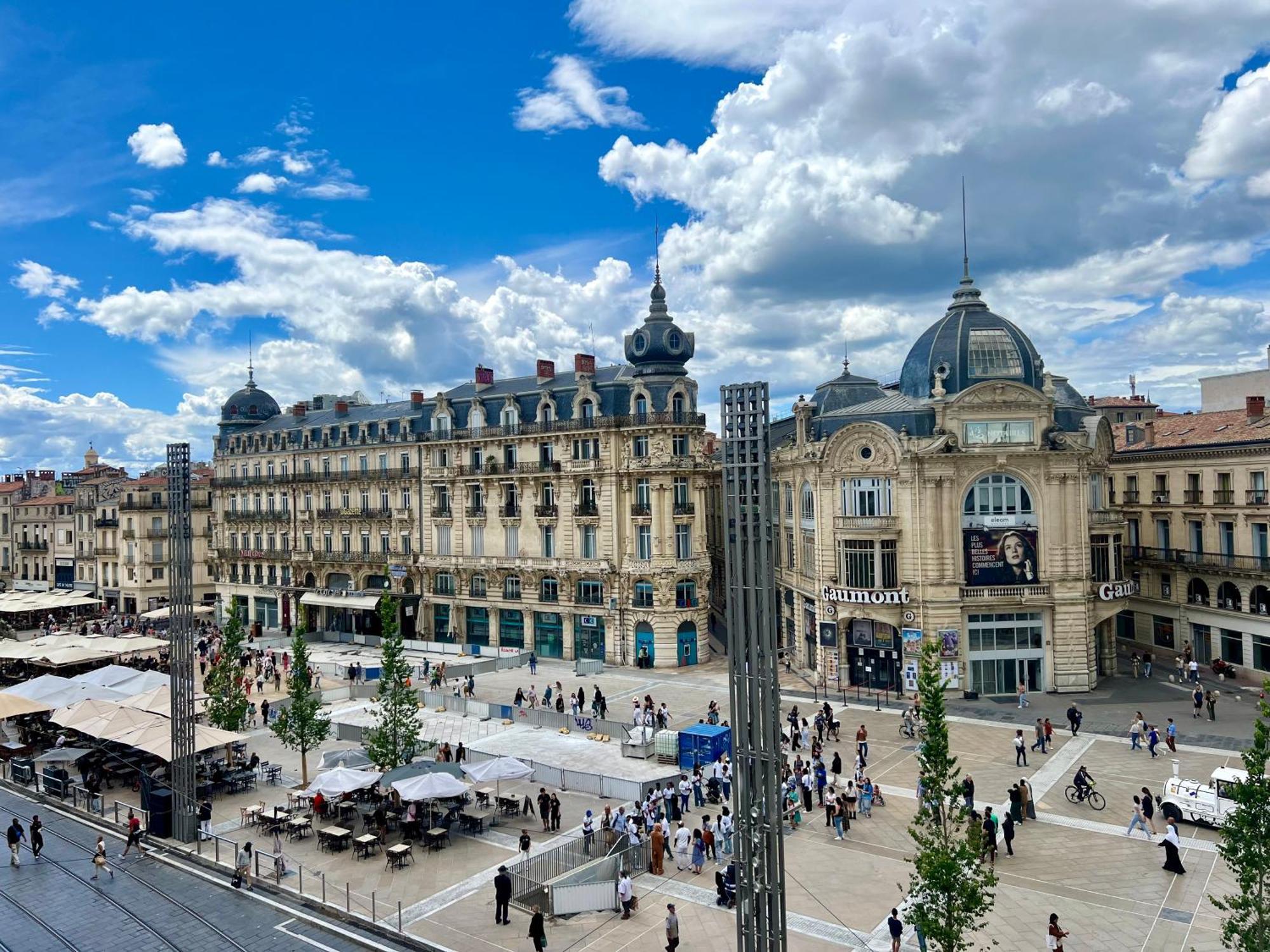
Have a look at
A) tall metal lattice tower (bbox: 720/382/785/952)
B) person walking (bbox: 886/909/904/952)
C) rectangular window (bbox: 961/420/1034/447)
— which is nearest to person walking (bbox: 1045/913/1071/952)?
person walking (bbox: 886/909/904/952)

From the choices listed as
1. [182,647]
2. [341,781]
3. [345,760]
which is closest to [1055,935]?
[341,781]

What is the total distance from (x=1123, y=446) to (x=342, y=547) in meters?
55.4

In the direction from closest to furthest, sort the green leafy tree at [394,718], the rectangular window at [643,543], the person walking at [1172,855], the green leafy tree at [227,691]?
the person walking at [1172,855]
the green leafy tree at [394,718]
the green leafy tree at [227,691]
the rectangular window at [643,543]

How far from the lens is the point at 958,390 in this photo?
46312mm

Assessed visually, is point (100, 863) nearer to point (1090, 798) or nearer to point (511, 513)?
point (1090, 798)

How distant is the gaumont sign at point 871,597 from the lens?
45.4 metres

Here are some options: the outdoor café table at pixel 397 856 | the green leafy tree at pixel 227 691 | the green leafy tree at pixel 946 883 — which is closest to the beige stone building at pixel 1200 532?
the green leafy tree at pixel 946 883

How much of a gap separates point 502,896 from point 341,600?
49233 millimetres

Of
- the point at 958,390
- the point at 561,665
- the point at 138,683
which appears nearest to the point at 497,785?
the point at 138,683

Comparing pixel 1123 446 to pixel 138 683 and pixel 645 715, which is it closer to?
pixel 645 715

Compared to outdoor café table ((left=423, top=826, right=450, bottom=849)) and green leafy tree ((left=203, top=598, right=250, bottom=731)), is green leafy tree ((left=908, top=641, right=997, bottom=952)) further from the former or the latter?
green leafy tree ((left=203, top=598, right=250, bottom=731))

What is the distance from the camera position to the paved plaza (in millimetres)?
21109

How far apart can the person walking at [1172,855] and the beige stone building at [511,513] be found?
33050 mm

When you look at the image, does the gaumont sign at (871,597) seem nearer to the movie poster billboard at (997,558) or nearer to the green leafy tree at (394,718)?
the movie poster billboard at (997,558)
